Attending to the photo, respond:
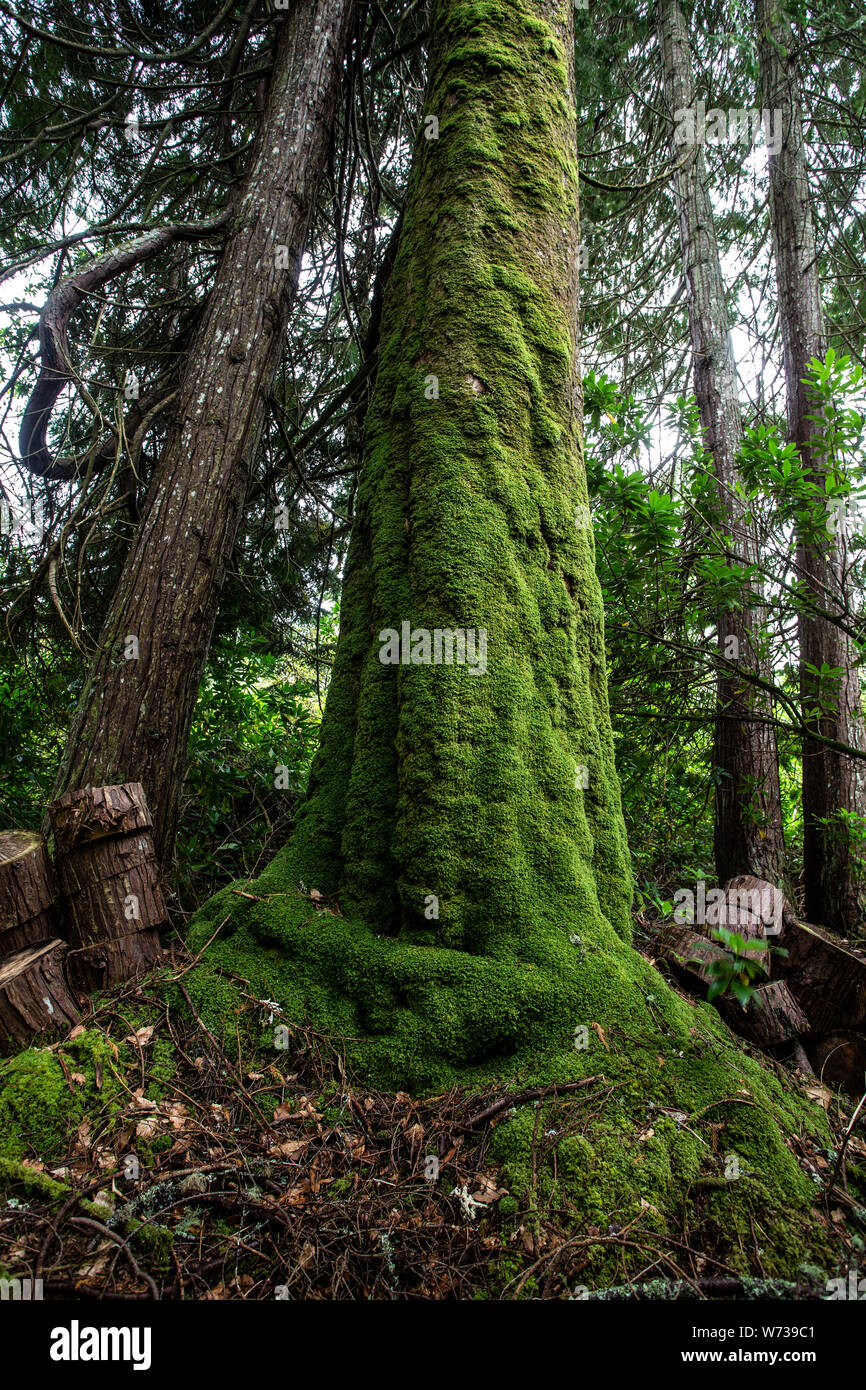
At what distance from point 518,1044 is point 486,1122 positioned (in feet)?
0.85

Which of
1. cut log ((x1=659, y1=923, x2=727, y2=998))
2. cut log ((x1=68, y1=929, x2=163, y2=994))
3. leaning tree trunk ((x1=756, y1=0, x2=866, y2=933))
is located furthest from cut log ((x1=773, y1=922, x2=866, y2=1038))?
cut log ((x1=68, y1=929, x2=163, y2=994))

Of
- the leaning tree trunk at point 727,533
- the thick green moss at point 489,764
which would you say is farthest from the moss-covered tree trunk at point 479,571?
the leaning tree trunk at point 727,533

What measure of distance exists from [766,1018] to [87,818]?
9.34 ft

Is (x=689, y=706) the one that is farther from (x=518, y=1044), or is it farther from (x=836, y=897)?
(x=518, y=1044)

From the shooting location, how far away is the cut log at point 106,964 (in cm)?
253

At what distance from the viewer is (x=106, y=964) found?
2543mm

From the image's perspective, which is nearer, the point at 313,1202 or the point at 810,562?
the point at 313,1202

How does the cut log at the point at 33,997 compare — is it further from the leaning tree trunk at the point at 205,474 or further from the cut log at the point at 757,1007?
the cut log at the point at 757,1007

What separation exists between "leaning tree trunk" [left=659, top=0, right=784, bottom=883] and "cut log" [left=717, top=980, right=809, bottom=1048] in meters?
1.88

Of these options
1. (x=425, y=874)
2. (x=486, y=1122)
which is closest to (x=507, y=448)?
(x=425, y=874)

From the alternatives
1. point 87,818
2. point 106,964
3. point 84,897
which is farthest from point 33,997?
point 87,818

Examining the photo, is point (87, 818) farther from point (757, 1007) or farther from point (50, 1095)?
point (757, 1007)

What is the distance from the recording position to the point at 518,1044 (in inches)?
83.1

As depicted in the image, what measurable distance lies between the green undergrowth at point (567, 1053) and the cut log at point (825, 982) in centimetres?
49
